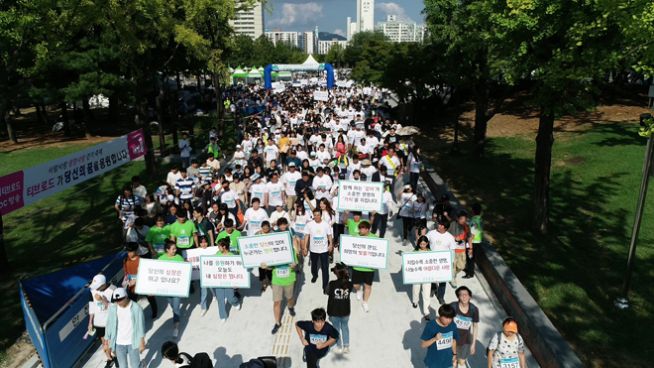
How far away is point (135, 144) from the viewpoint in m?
13.2

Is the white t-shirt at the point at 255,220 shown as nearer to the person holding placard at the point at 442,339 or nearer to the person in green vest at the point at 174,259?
the person in green vest at the point at 174,259

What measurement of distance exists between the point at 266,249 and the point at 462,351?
3597 millimetres

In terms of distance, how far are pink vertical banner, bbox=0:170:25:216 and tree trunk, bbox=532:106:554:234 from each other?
38.5 ft

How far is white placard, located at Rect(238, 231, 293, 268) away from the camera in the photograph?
7996 millimetres

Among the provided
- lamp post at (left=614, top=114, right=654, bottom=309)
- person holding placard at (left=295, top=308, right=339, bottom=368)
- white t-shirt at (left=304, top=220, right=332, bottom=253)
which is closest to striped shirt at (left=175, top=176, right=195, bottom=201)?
white t-shirt at (left=304, top=220, right=332, bottom=253)

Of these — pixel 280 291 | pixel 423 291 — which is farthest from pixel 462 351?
pixel 280 291

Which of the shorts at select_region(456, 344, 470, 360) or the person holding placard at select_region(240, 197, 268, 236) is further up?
the person holding placard at select_region(240, 197, 268, 236)

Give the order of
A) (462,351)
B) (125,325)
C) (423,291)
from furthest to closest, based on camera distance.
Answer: (423,291)
(462,351)
(125,325)

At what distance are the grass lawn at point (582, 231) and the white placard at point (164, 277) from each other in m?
6.49

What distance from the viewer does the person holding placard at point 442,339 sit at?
5695mm

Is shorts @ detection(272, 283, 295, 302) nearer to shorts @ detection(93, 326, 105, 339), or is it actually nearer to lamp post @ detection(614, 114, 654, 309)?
shorts @ detection(93, 326, 105, 339)

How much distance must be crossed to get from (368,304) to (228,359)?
2879mm

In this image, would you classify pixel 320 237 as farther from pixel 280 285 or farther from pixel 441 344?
pixel 441 344

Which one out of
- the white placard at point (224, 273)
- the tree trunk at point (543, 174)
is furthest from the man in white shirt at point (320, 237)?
the tree trunk at point (543, 174)
